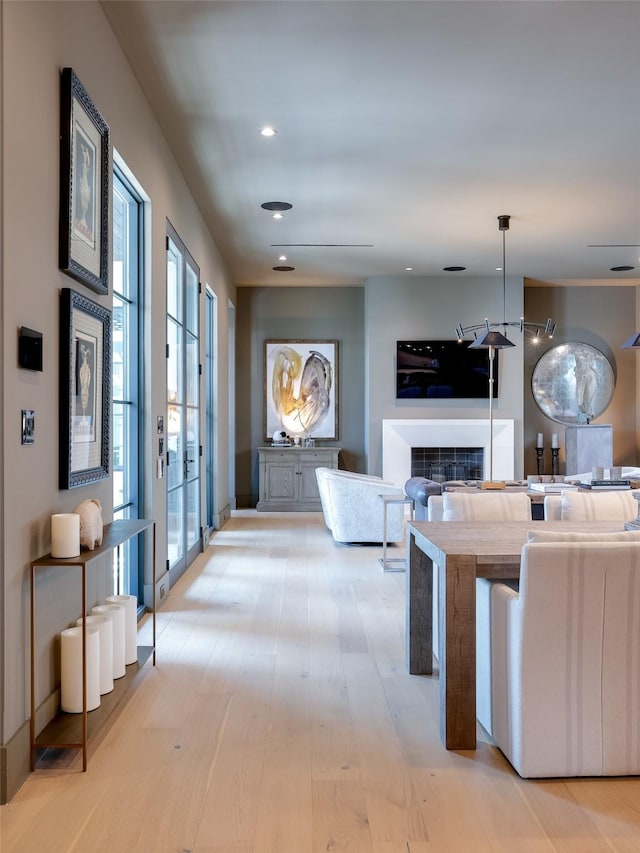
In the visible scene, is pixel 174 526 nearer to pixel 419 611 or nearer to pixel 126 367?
pixel 126 367

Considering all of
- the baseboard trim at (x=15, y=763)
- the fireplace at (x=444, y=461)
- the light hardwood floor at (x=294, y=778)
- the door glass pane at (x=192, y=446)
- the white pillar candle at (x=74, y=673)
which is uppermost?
the door glass pane at (x=192, y=446)

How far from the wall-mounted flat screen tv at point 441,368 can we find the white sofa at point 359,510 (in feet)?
9.13

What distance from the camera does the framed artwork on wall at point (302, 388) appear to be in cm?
1006

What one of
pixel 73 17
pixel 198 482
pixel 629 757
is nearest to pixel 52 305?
pixel 73 17

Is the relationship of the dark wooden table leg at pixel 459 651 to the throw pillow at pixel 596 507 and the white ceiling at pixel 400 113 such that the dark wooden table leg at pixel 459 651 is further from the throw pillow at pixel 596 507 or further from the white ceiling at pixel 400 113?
the white ceiling at pixel 400 113

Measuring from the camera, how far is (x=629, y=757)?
7.62ft

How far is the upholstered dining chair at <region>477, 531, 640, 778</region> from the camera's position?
7.46 ft

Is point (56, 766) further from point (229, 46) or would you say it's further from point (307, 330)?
point (307, 330)

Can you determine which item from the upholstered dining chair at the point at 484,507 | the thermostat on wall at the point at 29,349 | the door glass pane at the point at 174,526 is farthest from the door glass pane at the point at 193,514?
the thermostat on wall at the point at 29,349

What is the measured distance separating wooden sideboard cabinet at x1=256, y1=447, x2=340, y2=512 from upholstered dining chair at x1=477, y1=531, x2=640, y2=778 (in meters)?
7.20

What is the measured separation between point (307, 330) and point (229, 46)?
21.5 ft

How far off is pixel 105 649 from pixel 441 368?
23.4 feet

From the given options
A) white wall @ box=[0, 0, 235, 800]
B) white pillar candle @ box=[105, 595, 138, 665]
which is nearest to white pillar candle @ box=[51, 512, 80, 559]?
white wall @ box=[0, 0, 235, 800]

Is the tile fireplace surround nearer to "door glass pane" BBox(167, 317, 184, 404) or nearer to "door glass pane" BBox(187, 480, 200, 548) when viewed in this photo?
"door glass pane" BBox(187, 480, 200, 548)
